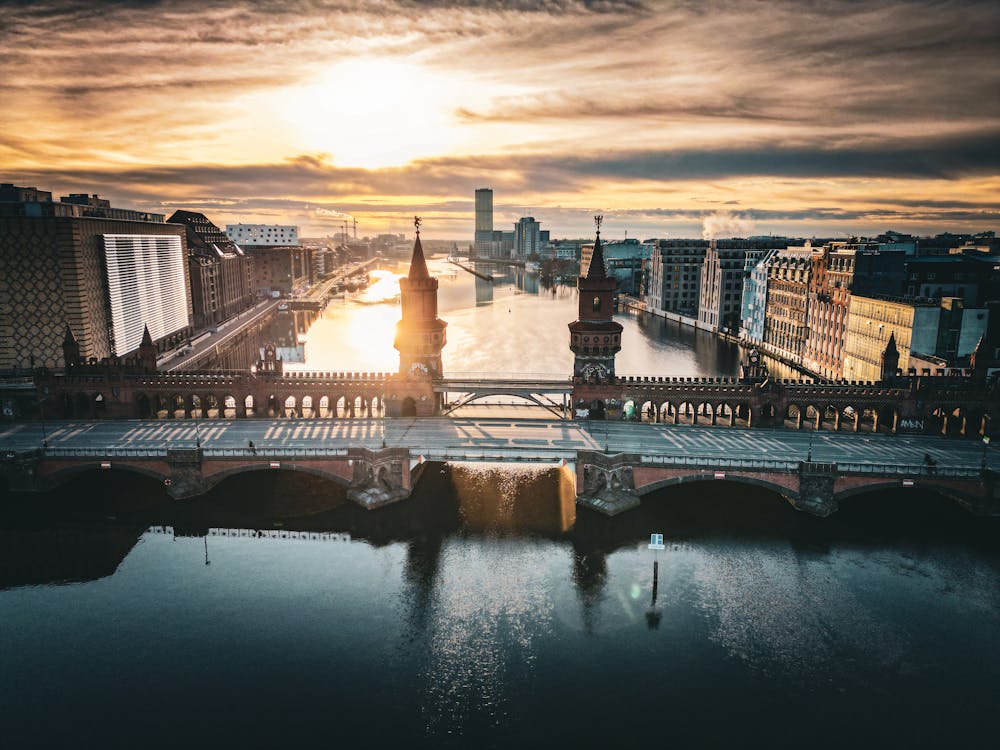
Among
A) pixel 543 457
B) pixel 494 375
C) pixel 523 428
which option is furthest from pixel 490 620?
pixel 494 375

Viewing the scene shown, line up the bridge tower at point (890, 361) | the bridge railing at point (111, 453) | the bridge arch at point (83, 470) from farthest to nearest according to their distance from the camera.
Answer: the bridge tower at point (890, 361) < the bridge railing at point (111, 453) < the bridge arch at point (83, 470)

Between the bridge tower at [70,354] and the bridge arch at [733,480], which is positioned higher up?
the bridge tower at [70,354]

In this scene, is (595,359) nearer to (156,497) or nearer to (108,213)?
(156,497)

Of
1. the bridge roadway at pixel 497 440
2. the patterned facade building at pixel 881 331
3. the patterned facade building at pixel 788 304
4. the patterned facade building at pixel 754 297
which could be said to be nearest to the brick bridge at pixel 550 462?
the bridge roadway at pixel 497 440

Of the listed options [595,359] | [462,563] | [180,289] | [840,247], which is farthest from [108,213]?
[840,247]

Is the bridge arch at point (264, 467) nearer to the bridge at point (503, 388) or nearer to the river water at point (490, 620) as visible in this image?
the river water at point (490, 620)

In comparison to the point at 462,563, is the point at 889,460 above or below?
above

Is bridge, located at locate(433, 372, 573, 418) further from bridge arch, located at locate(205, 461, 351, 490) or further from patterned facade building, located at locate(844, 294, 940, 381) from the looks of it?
patterned facade building, located at locate(844, 294, 940, 381)

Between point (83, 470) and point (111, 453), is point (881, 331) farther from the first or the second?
point (83, 470)
